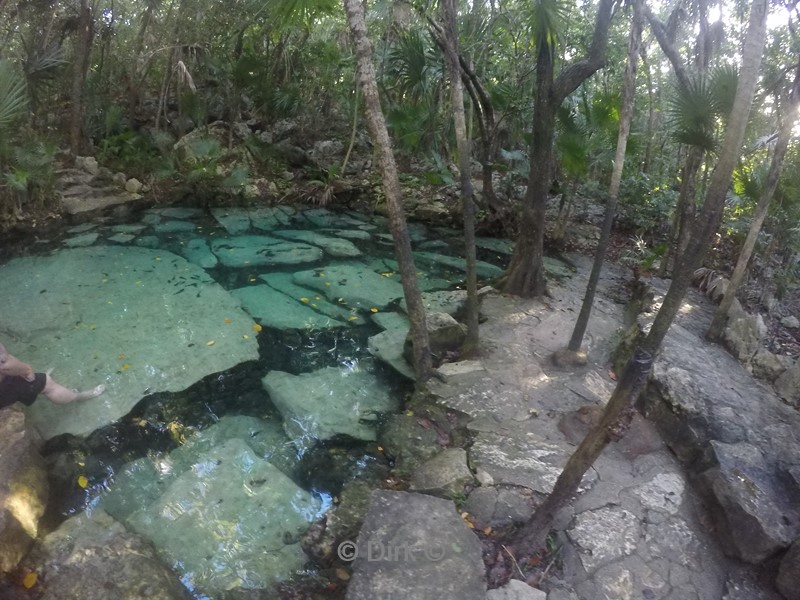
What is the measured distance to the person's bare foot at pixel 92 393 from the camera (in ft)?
12.9

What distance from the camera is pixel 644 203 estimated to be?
9312mm

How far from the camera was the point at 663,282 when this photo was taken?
6.56 metres

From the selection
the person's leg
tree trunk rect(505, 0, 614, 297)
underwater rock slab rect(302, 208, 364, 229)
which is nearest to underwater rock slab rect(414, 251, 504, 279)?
tree trunk rect(505, 0, 614, 297)

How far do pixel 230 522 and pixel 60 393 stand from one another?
1.69m

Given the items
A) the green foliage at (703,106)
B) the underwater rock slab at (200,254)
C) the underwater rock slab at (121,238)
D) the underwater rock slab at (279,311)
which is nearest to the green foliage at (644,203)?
the green foliage at (703,106)

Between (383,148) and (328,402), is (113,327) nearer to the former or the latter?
(328,402)

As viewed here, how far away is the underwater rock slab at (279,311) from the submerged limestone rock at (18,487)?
8.06ft

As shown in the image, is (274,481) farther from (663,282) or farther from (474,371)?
(663,282)

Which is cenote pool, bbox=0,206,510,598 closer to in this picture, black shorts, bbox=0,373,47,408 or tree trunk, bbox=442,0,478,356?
black shorts, bbox=0,373,47,408

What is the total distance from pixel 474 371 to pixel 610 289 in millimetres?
3300

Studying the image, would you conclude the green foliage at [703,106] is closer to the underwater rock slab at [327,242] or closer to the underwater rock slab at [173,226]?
the underwater rock slab at [327,242]

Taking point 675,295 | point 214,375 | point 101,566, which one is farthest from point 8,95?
point 675,295

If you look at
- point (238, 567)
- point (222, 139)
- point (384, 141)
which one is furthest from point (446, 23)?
point (222, 139)

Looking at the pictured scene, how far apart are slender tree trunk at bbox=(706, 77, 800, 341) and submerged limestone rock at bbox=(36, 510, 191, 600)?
482 cm
